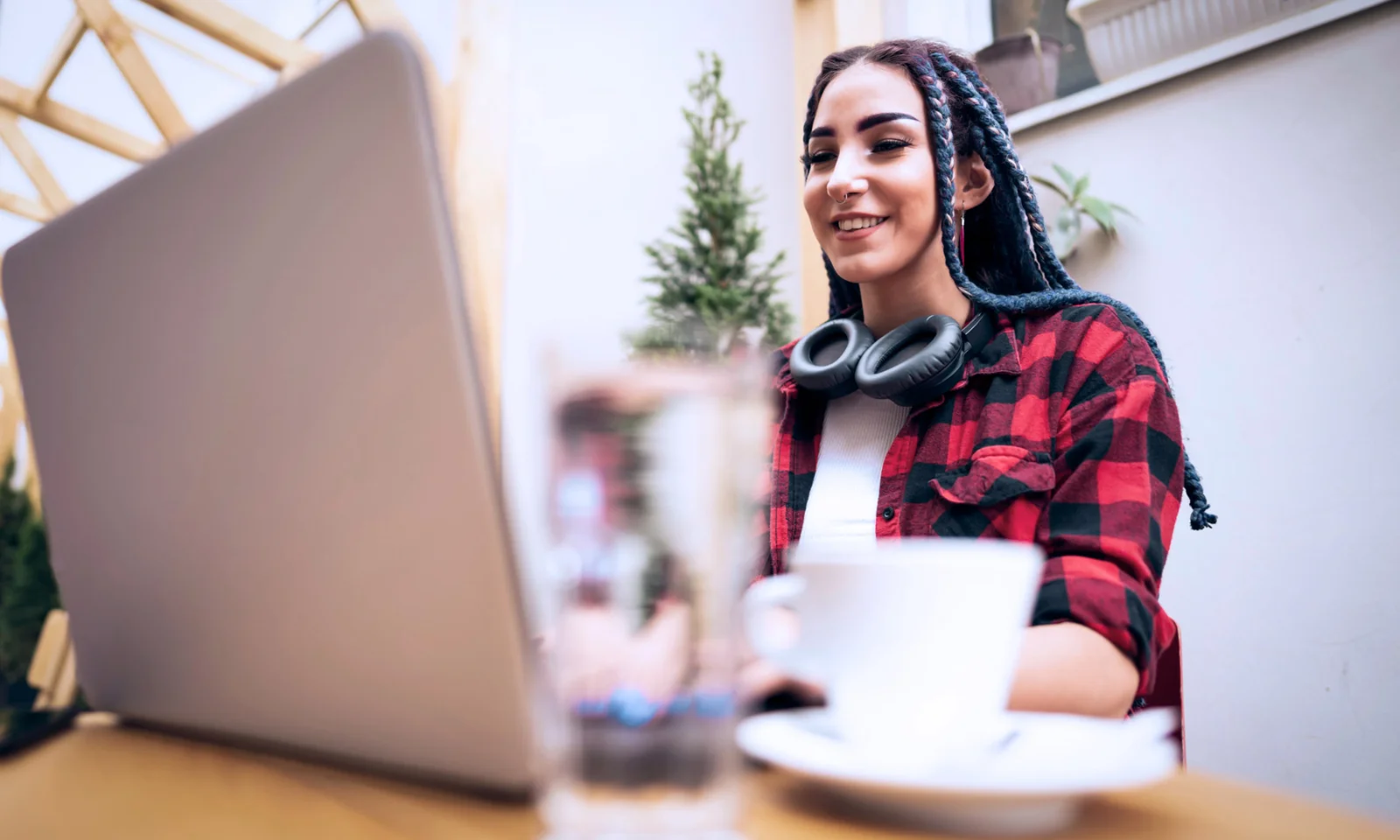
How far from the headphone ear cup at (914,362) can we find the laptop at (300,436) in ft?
2.73

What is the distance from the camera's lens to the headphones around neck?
3.61 ft

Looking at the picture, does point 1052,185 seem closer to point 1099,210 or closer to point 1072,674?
point 1099,210

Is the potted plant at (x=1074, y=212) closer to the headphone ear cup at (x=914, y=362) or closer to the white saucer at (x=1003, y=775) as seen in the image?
the headphone ear cup at (x=914, y=362)

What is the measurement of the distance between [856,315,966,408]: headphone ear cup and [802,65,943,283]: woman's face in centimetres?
16

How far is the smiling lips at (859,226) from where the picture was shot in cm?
130

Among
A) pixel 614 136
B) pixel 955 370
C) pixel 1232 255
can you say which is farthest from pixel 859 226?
pixel 614 136

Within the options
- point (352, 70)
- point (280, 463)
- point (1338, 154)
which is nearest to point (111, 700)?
point (280, 463)

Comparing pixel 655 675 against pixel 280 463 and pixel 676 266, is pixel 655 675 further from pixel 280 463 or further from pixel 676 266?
pixel 676 266

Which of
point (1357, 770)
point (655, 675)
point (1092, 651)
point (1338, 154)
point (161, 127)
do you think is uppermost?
point (161, 127)

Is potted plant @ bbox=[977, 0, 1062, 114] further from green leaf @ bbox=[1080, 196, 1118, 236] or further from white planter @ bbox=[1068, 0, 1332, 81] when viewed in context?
green leaf @ bbox=[1080, 196, 1118, 236]

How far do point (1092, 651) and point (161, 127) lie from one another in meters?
3.01

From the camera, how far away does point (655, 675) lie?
28cm

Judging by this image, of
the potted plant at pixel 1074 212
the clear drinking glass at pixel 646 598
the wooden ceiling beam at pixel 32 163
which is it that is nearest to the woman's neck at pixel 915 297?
the potted plant at pixel 1074 212

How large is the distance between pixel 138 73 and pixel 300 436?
9.88 ft
